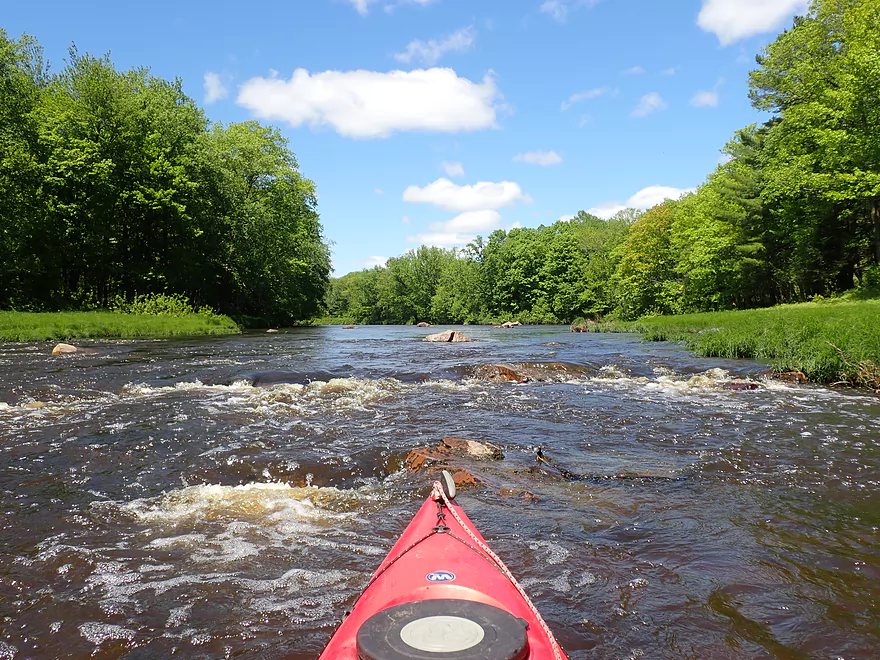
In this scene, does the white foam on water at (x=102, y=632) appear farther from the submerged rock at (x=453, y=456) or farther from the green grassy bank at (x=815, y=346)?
the green grassy bank at (x=815, y=346)

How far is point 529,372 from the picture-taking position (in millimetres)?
14383

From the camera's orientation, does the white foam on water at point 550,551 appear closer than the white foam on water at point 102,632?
No

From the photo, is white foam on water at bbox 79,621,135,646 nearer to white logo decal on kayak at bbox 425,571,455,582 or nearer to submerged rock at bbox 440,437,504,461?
white logo decal on kayak at bbox 425,571,455,582

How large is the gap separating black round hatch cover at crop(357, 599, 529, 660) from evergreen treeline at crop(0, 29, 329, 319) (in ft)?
111

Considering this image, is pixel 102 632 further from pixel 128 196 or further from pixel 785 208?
pixel 785 208

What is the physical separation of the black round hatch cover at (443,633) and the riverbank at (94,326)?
24.9 metres

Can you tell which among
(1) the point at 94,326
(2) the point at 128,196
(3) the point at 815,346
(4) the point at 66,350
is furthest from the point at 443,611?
(2) the point at 128,196

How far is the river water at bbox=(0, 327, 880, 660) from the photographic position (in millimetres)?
3258

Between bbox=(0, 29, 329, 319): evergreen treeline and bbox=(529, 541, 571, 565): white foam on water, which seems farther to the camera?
bbox=(0, 29, 329, 319): evergreen treeline

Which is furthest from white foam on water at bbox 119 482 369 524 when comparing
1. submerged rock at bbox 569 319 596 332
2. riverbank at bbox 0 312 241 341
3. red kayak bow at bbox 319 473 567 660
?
submerged rock at bbox 569 319 596 332

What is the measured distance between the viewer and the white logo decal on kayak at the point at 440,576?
2744 mm

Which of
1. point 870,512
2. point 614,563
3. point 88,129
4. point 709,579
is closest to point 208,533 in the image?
point 614,563

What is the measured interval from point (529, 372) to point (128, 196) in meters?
28.9

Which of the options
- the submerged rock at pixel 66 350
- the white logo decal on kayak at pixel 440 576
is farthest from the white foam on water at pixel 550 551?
the submerged rock at pixel 66 350
